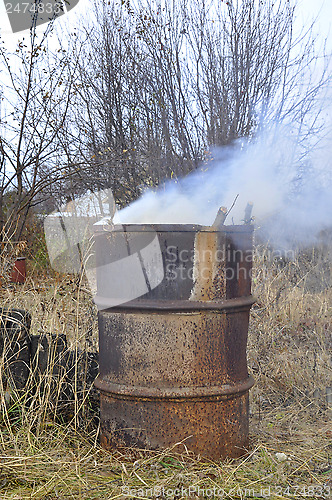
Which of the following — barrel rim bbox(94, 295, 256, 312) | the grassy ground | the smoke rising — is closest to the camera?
the grassy ground

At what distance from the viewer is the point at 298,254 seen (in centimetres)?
702

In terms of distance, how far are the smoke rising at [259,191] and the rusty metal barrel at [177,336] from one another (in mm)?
306

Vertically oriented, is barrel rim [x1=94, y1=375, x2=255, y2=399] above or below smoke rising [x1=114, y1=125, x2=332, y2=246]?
below

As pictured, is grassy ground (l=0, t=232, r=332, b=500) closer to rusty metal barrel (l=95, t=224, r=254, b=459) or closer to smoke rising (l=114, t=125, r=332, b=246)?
rusty metal barrel (l=95, t=224, r=254, b=459)

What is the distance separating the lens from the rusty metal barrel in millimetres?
2367

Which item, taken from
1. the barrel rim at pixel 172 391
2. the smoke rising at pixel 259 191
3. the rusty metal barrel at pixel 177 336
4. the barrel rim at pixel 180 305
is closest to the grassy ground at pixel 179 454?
the rusty metal barrel at pixel 177 336

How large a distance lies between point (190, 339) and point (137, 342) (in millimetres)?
262

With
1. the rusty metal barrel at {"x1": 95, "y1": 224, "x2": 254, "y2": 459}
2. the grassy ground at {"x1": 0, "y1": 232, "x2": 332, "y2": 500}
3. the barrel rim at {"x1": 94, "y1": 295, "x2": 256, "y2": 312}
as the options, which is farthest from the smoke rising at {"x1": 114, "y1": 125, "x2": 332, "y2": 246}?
the grassy ground at {"x1": 0, "y1": 232, "x2": 332, "y2": 500}

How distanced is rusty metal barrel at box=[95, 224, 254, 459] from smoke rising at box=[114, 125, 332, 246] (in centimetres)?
31

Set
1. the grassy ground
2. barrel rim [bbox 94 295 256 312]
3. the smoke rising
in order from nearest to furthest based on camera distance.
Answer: the grassy ground → barrel rim [bbox 94 295 256 312] → the smoke rising

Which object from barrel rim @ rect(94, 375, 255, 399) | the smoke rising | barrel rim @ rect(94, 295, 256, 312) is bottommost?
barrel rim @ rect(94, 375, 255, 399)

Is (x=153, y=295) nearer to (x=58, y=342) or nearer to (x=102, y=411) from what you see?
(x=102, y=411)

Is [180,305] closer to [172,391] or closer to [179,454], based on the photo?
[172,391]

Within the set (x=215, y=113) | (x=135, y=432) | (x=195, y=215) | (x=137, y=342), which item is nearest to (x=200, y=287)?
(x=137, y=342)
